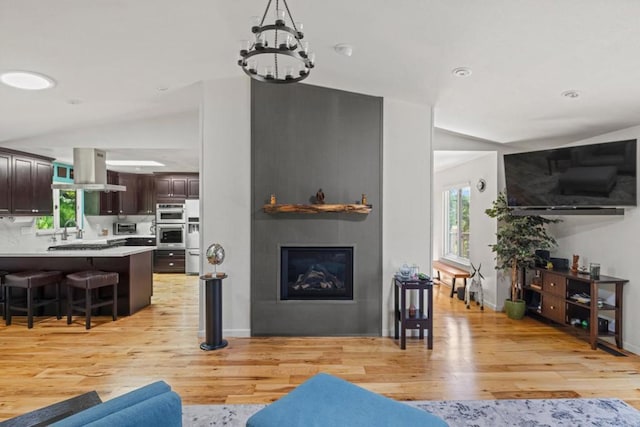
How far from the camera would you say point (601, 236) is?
4098 millimetres

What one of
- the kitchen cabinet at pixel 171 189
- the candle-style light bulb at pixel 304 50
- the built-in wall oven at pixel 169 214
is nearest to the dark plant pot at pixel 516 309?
the candle-style light bulb at pixel 304 50

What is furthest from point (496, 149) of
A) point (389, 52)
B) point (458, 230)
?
point (389, 52)

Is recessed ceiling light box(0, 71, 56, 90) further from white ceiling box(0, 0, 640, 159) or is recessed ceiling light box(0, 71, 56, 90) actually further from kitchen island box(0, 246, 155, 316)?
kitchen island box(0, 246, 155, 316)

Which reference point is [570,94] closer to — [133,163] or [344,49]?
[344,49]

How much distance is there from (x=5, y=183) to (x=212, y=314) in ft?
13.1

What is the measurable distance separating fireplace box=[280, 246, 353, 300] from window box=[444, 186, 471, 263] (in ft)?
12.0

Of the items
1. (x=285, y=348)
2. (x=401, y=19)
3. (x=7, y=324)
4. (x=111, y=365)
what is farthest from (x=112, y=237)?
(x=401, y=19)

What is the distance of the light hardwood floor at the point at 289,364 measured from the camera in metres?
2.84

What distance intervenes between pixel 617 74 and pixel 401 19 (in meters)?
1.72

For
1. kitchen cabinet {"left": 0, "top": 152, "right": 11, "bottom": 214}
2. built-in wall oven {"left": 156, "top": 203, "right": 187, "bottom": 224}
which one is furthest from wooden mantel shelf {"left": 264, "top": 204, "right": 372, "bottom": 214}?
built-in wall oven {"left": 156, "top": 203, "right": 187, "bottom": 224}

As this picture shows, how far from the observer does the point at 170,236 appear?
8023mm

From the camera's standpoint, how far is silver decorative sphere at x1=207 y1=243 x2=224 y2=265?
12.3 feet

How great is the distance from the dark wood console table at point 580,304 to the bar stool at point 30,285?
6.36 m

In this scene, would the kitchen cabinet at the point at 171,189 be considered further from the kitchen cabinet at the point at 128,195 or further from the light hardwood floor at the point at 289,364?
the light hardwood floor at the point at 289,364
